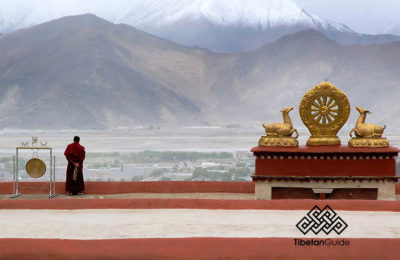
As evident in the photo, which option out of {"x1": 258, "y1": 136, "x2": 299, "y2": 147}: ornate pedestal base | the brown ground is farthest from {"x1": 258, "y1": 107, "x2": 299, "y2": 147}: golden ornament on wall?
the brown ground

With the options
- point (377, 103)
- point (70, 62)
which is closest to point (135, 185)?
point (377, 103)

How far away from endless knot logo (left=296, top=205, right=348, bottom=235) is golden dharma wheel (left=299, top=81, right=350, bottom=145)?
10.9 ft

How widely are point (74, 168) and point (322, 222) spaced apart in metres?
6.98

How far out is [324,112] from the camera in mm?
13672

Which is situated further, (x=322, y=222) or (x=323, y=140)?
(x=323, y=140)

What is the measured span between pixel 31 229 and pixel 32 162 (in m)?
5.55

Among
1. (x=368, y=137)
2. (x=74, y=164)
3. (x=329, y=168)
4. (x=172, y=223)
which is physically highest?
(x=368, y=137)

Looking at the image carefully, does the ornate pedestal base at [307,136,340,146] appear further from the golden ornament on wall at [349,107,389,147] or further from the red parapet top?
the golden ornament on wall at [349,107,389,147]

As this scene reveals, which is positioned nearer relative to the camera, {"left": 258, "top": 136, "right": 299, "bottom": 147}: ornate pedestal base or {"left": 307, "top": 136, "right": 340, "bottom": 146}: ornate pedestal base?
{"left": 258, "top": 136, "right": 299, "bottom": 147}: ornate pedestal base

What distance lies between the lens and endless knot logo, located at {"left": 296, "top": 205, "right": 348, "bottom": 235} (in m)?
9.16


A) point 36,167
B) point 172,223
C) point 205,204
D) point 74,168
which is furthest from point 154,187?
point 172,223

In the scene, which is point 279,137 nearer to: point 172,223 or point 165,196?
point 165,196

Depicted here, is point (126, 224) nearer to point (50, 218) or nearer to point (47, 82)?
point (50, 218)

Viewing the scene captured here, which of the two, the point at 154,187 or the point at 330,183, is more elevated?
the point at 330,183
